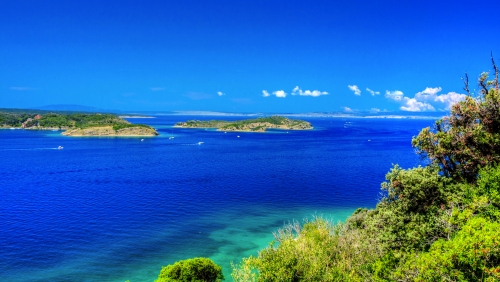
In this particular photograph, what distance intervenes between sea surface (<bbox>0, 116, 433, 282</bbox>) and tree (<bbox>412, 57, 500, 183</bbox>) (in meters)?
22.4

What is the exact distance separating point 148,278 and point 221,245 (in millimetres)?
10275

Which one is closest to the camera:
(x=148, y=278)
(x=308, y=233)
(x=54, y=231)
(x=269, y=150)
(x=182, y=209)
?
(x=308, y=233)

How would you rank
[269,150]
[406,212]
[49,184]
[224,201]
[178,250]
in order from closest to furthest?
[406,212]
[178,250]
[224,201]
[49,184]
[269,150]

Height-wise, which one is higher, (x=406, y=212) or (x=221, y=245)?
(x=406, y=212)

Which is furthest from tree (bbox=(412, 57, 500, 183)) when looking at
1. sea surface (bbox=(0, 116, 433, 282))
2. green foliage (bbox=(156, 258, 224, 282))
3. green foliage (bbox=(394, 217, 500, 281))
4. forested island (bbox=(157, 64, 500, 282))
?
sea surface (bbox=(0, 116, 433, 282))

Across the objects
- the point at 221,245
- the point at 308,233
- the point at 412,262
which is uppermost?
the point at 412,262

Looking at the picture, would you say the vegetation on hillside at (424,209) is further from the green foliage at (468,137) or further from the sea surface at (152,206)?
the sea surface at (152,206)

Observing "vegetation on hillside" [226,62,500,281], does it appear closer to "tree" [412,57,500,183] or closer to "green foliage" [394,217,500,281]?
"tree" [412,57,500,183]

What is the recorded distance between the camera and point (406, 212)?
71.8 feet

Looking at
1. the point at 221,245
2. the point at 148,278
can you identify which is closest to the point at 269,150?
the point at 221,245

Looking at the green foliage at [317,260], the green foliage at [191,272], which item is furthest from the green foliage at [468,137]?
the green foliage at [191,272]

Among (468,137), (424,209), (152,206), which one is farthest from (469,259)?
(152,206)

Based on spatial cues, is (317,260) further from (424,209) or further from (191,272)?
(191,272)

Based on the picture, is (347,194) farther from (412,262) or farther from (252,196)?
(412,262)
